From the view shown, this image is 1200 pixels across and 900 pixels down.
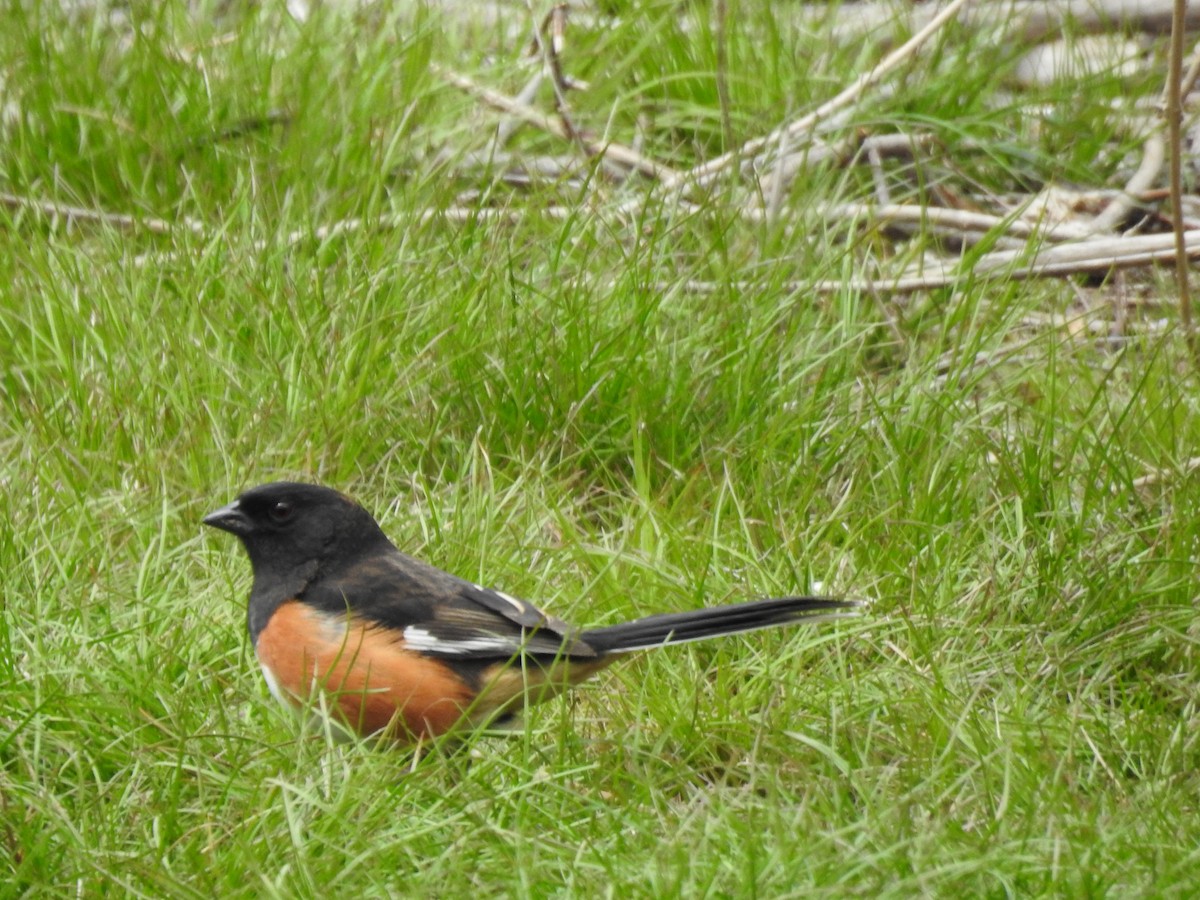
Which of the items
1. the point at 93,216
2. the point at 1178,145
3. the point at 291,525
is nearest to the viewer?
the point at 291,525

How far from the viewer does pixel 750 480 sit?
4105mm

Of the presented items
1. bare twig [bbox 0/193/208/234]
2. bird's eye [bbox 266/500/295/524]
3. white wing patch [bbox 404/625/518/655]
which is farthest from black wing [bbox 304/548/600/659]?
bare twig [bbox 0/193/208/234]

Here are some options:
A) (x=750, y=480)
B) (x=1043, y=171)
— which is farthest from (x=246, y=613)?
(x=1043, y=171)

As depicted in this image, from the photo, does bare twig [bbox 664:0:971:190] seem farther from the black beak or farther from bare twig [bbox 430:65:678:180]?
the black beak

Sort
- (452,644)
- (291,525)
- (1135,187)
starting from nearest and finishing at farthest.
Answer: (452,644), (291,525), (1135,187)

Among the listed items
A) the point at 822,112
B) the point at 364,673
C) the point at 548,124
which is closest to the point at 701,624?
the point at 364,673

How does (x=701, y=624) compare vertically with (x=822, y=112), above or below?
below

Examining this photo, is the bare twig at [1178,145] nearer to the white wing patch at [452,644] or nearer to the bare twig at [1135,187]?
the bare twig at [1135,187]

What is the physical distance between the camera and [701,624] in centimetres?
325

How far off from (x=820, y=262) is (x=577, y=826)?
7.46ft

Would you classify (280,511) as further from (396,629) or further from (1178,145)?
(1178,145)

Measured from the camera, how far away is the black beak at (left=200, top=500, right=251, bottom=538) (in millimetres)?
3520

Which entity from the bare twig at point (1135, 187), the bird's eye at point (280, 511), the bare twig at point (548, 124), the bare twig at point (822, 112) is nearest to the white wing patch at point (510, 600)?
the bird's eye at point (280, 511)

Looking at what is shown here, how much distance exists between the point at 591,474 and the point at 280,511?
0.98 metres
